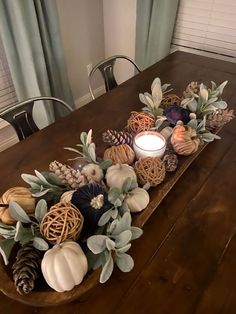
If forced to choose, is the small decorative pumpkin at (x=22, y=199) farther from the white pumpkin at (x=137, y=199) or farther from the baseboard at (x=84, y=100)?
the baseboard at (x=84, y=100)

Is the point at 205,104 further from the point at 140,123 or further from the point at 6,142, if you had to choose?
the point at 6,142

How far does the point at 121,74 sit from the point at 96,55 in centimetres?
28

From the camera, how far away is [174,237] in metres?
0.66

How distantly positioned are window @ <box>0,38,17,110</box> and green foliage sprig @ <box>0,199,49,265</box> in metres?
1.37

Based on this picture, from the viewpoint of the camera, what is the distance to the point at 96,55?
7.75ft

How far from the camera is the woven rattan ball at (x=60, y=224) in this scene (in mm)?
516

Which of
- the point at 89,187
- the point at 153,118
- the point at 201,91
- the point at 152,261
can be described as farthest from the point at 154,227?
the point at 201,91

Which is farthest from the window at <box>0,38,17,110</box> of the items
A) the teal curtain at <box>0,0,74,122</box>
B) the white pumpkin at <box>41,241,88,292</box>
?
the white pumpkin at <box>41,241,88,292</box>

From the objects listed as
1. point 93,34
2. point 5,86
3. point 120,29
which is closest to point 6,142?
point 5,86

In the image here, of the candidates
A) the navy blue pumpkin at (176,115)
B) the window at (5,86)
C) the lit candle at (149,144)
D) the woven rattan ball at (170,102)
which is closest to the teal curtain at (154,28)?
the window at (5,86)

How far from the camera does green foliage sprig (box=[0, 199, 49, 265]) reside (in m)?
0.52

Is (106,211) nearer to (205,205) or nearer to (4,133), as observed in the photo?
(205,205)

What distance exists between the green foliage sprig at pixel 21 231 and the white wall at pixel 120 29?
1.99 m

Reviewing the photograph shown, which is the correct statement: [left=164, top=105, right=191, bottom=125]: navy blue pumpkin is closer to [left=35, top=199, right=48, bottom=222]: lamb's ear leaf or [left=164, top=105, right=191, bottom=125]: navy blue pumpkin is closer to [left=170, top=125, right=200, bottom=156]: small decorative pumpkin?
[left=170, top=125, right=200, bottom=156]: small decorative pumpkin
